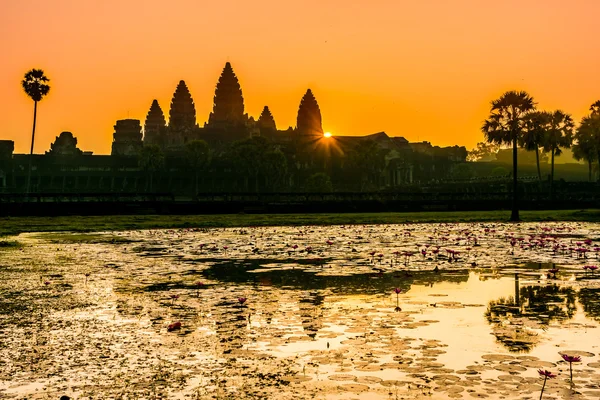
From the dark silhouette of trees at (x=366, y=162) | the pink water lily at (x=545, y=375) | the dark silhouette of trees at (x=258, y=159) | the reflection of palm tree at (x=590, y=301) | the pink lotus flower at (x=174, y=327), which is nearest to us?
the pink water lily at (x=545, y=375)

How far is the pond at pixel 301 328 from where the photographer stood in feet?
27.4

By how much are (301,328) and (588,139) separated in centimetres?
9534

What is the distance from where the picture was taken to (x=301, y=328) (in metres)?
11.3

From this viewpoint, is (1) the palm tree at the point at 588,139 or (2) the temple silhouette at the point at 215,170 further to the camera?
(2) the temple silhouette at the point at 215,170

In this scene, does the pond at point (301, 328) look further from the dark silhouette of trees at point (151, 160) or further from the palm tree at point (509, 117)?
the dark silhouette of trees at point (151, 160)

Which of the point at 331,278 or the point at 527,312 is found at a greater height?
the point at 331,278

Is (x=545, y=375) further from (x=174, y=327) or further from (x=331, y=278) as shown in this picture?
(x=331, y=278)

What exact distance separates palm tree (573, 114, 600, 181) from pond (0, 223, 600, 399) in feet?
235

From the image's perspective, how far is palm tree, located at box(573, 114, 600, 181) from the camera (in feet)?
291

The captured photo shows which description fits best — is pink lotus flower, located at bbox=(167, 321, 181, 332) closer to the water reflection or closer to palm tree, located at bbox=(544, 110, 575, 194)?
the water reflection

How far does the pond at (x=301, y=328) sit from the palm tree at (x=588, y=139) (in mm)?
71692

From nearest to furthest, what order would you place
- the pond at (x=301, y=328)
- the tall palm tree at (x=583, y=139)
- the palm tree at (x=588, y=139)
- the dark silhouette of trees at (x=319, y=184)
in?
the pond at (x=301, y=328), the palm tree at (x=588, y=139), the tall palm tree at (x=583, y=139), the dark silhouette of trees at (x=319, y=184)

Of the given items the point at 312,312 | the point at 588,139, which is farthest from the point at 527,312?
the point at 588,139

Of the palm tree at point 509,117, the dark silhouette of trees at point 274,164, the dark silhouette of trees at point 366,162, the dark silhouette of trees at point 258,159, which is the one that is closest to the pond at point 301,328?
the palm tree at point 509,117
